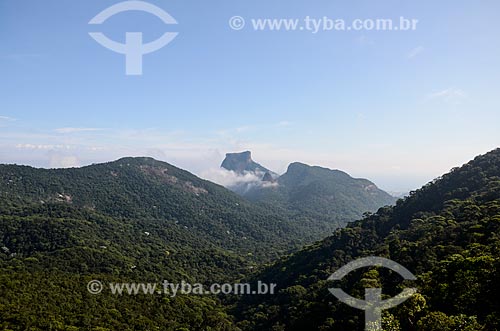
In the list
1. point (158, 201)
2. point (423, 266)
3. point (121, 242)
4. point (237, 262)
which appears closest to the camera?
point (423, 266)

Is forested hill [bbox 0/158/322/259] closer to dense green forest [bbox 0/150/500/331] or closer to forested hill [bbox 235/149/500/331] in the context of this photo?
dense green forest [bbox 0/150/500/331]

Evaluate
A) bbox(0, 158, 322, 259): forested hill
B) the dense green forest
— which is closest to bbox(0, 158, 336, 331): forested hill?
the dense green forest

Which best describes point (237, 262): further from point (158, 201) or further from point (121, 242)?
point (158, 201)

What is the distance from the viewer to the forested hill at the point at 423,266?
78.8 feet

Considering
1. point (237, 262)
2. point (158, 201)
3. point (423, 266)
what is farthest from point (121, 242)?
point (423, 266)

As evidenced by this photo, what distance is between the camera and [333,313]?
Result: 38094 mm

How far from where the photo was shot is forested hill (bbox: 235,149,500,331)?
24.0 meters

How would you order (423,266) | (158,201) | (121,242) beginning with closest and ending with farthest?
(423,266)
(121,242)
(158,201)

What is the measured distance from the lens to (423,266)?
36.7 m

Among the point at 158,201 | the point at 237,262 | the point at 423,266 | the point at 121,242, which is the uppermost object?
the point at 158,201

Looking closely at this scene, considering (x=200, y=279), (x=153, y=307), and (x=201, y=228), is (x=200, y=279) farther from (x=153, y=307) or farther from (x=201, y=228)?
(x=201, y=228)

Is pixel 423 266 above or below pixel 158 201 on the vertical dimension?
below

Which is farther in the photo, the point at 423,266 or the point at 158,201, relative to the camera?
the point at 158,201

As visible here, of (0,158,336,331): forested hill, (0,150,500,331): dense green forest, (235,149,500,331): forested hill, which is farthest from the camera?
(0,158,336,331): forested hill
